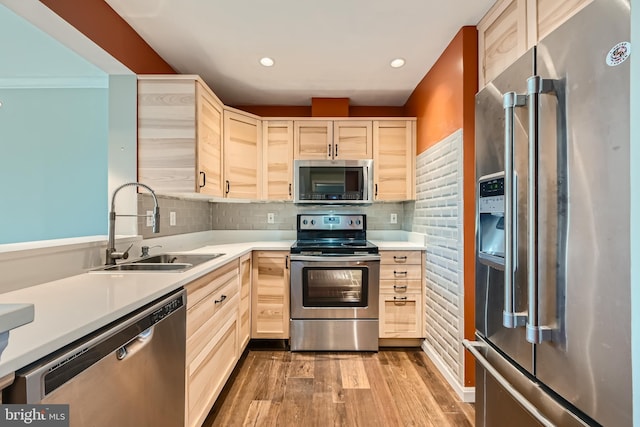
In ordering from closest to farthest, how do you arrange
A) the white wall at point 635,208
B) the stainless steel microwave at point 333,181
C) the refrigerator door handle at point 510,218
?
the white wall at point 635,208, the refrigerator door handle at point 510,218, the stainless steel microwave at point 333,181

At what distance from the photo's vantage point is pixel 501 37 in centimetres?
162

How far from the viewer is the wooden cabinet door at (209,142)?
209cm

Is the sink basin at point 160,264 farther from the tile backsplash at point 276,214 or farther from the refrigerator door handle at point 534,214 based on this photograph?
the refrigerator door handle at point 534,214

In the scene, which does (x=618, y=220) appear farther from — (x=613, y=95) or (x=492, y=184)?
(x=492, y=184)

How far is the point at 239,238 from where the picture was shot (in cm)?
316

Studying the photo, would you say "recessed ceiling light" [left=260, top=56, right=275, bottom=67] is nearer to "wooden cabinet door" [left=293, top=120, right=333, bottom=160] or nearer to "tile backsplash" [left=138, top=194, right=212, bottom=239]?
"wooden cabinet door" [left=293, top=120, right=333, bottom=160]

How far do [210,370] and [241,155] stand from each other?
184 centimetres

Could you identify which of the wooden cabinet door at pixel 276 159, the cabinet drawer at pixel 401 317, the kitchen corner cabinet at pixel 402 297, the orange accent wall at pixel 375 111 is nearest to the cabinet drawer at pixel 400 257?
the kitchen corner cabinet at pixel 402 297

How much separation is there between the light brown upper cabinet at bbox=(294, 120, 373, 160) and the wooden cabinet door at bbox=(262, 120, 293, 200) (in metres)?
0.10

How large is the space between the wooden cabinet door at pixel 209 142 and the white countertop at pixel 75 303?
0.91m

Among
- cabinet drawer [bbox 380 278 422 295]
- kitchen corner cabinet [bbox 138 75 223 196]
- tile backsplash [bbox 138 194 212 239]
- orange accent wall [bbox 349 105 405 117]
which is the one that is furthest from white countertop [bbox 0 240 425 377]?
orange accent wall [bbox 349 105 405 117]

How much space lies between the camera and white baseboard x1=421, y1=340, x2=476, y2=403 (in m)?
1.82

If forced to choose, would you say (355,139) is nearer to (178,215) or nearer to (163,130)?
(163,130)

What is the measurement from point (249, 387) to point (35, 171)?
2.79 meters
